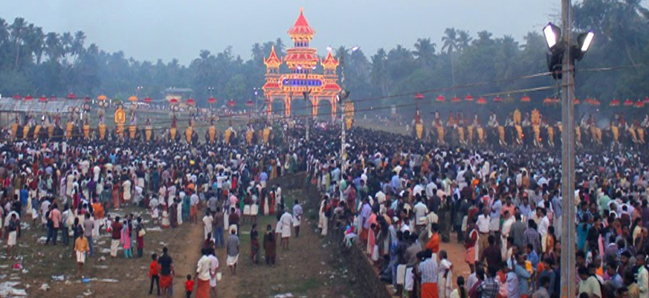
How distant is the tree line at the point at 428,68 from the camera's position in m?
51.2

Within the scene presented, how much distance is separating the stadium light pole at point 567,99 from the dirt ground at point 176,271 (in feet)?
27.3

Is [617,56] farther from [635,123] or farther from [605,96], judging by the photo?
[635,123]

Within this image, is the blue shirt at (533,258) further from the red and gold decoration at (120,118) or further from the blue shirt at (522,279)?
the red and gold decoration at (120,118)

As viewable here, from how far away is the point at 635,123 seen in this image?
126ft

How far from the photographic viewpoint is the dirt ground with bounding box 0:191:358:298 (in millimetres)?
17906

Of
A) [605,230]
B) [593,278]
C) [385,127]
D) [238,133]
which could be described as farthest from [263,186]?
[385,127]

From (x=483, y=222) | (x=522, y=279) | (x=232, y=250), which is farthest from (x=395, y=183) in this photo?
(x=522, y=279)

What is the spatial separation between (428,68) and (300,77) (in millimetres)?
30778

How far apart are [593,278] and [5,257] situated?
46.5 ft

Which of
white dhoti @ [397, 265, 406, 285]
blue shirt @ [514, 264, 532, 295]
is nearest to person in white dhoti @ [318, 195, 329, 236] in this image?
white dhoti @ [397, 265, 406, 285]

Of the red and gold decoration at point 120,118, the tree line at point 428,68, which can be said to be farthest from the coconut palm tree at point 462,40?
the red and gold decoration at point 120,118

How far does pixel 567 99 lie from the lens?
9.75 meters

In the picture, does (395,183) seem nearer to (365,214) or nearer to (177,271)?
(365,214)

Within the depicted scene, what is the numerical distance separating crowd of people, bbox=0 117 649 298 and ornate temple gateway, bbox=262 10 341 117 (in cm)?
2859
